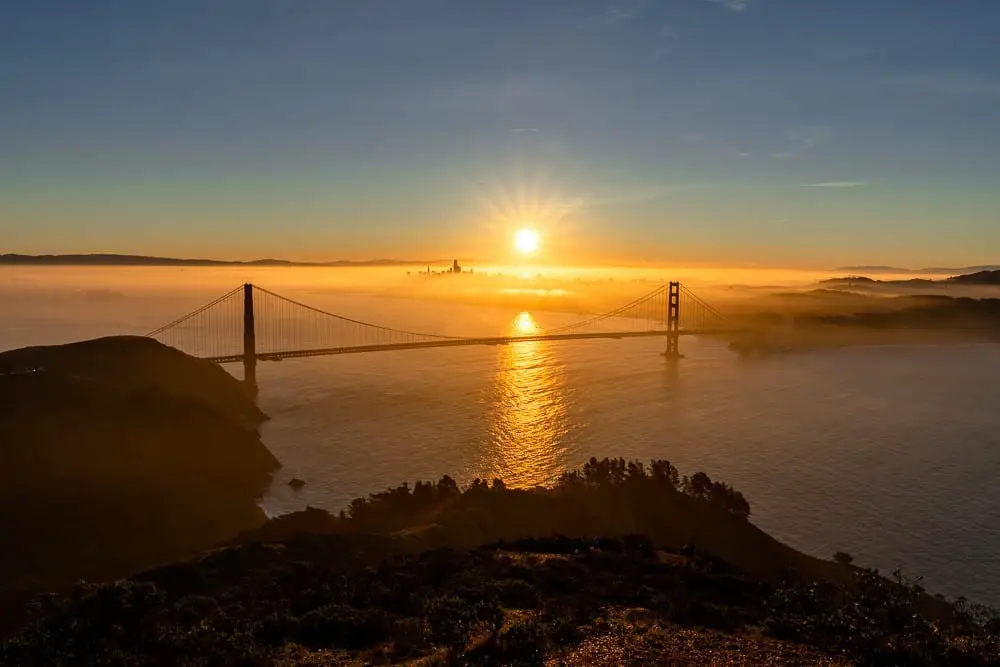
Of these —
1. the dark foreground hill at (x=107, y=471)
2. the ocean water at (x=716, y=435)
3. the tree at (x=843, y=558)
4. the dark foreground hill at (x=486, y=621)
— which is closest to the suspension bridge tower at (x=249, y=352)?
the ocean water at (x=716, y=435)

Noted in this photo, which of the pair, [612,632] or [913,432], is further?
[913,432]

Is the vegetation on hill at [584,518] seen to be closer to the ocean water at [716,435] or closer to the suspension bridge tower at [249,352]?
the ocean water at [716,435]

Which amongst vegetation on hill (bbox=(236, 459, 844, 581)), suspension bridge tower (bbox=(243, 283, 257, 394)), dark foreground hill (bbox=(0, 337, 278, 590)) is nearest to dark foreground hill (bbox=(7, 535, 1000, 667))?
vegetation on hill (bbox=(236, 459, 844, 581))

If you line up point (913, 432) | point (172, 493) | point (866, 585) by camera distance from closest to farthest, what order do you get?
point (866, 585) < point (172, 493) < point (913, 432)

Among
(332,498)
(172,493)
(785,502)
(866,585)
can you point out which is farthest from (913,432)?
(172,493)

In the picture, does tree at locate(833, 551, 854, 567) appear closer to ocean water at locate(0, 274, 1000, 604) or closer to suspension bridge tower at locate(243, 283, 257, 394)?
ocean water at locate(0, 274, 1000, 604)

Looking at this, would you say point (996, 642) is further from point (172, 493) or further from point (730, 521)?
point (172, 493)

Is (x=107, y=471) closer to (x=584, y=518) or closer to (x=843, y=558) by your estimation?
(x=584, y=518)

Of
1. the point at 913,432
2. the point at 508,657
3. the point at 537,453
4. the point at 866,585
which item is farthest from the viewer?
the point at 913,432
